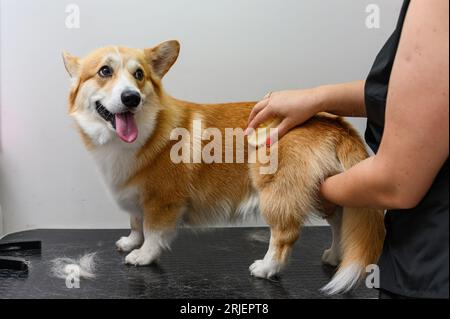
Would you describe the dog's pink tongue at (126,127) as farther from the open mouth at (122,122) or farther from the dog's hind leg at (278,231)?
the dog's hind leg at (278,231)

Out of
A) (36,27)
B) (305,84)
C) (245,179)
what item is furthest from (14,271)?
(305,84)

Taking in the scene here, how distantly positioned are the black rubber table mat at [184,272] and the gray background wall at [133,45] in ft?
0.67

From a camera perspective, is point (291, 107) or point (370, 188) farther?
point (291, 107)

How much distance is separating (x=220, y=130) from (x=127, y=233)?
1.87ft

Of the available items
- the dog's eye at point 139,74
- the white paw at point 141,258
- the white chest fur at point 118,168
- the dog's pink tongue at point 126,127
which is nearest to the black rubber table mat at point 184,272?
the white paw at point 141,258

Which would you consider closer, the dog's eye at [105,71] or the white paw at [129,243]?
the dog's eye at [105,71]

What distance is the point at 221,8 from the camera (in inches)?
62.7

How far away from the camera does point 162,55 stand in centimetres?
127

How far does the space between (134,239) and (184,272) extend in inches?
11.2

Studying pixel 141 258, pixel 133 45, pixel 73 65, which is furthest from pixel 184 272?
pixel 133 45

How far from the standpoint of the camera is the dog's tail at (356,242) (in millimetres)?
988

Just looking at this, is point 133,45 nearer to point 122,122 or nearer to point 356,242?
point 122,122

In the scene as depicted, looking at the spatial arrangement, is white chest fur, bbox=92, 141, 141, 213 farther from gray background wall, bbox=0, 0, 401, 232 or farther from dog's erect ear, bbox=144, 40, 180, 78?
gray background wall, bbox=0, 0, 401, 232

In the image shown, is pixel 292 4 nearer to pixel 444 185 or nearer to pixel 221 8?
pixel 221 8
